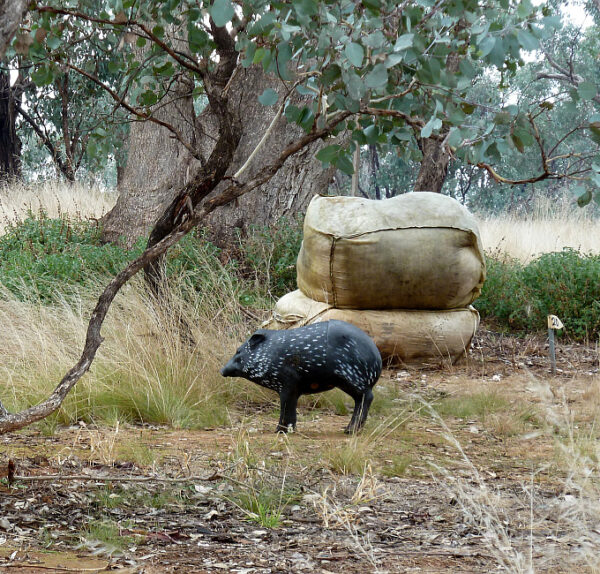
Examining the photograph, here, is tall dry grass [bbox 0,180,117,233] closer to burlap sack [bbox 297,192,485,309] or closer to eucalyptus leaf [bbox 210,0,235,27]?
burlap sack [bbox 297,192,485,309]

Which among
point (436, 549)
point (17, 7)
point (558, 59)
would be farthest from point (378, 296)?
point (558, 59)

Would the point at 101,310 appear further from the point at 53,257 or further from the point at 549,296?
the point at 549,296

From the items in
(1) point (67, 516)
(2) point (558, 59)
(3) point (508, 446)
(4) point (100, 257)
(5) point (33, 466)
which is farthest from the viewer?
(2) point (558, 59)

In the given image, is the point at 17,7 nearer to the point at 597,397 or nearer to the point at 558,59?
the point at 597,397

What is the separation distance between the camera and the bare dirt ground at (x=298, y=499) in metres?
2.51

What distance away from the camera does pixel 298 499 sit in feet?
10.5

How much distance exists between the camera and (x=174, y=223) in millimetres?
4980

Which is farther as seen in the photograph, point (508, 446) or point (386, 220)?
point (386, 220)

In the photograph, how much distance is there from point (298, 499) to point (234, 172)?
669 cm

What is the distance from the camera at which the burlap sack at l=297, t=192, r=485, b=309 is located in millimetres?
6539

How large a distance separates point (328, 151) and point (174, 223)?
6.77 ft

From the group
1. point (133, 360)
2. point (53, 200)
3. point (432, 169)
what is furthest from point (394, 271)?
point (53, 200)

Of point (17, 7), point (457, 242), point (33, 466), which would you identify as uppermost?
point (17, 7)

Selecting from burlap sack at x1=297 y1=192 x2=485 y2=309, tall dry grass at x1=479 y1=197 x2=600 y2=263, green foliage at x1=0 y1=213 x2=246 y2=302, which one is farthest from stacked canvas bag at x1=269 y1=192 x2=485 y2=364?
tall dry grass at x1=479 y1=197 x2=600 y2=263
